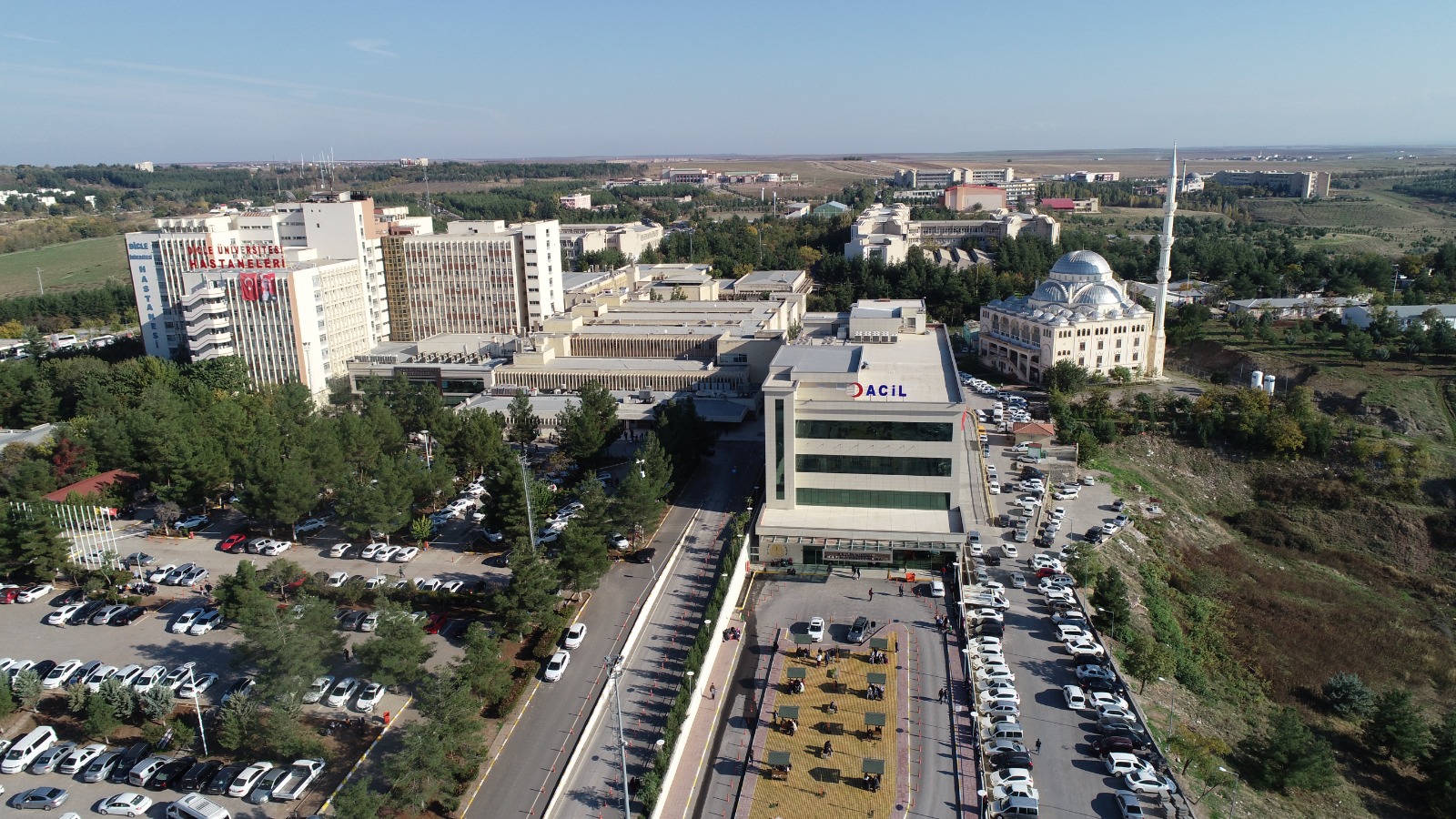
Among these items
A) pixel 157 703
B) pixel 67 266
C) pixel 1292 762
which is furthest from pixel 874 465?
pixel 67 266

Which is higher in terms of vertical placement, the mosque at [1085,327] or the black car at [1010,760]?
the mosque at [1085,327]

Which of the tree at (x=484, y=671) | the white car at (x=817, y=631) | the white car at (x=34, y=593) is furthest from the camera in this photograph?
the white car at (x=34, y=593)

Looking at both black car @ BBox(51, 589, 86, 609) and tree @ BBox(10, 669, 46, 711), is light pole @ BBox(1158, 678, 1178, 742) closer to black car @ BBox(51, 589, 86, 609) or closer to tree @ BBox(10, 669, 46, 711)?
tree @ BBox(10, 669, 46, 711)

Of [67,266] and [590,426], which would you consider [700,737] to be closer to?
[590,426]

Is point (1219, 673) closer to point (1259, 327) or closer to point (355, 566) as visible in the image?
point (355, 566)

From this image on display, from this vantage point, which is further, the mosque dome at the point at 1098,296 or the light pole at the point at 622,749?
the mosque dome at the point at 1098,296

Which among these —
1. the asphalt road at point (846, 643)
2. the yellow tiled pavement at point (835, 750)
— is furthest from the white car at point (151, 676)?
the yellow tiled pavement at point (835, 750)

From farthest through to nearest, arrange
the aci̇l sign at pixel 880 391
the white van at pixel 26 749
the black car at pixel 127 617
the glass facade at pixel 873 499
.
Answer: the aci̇l sign at pixel 880 391
the glass facade at pixel 873 499
the black car at pixel 127 617
the white van at pixel 26 749

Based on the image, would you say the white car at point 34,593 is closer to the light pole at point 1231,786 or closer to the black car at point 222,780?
the black car at point 222,780
